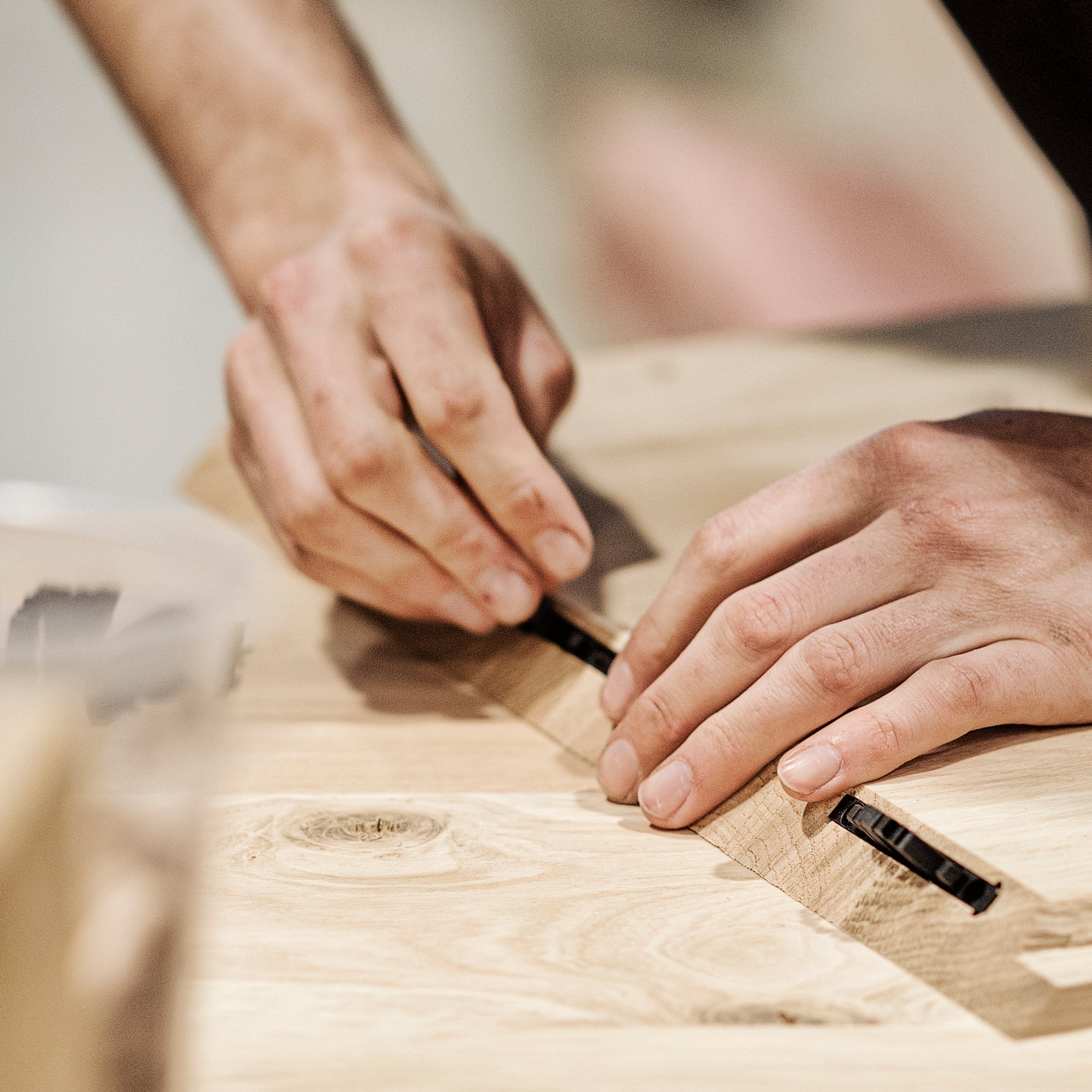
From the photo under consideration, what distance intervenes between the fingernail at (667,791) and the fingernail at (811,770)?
0.14ft

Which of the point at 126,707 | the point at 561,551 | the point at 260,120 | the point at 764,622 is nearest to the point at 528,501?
the point at 561,551

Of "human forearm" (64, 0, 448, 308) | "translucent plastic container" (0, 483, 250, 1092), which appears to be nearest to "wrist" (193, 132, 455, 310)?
"human forearm" (64, 0, 448, 308)

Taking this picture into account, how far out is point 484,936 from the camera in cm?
38

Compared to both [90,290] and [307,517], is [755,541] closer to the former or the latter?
[307,517]

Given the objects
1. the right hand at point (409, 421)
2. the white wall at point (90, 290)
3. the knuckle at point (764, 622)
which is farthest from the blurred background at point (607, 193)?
the knuckle at point (764, 622)

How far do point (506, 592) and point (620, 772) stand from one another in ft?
0.41

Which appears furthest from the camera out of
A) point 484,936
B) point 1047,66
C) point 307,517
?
point 1047,66

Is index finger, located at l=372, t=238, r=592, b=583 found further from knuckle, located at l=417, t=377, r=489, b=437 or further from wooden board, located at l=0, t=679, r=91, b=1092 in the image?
wooden board, located at l=0, t=679, r=91, b=1092

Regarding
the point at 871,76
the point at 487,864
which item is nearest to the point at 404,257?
the point at 487,864

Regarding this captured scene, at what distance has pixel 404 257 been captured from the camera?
0.59m

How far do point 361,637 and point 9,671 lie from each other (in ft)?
1.09

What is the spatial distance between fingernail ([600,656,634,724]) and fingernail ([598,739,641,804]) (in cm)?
3

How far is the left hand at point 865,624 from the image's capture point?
0.45 metres

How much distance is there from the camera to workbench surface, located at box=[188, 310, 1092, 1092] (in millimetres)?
322
